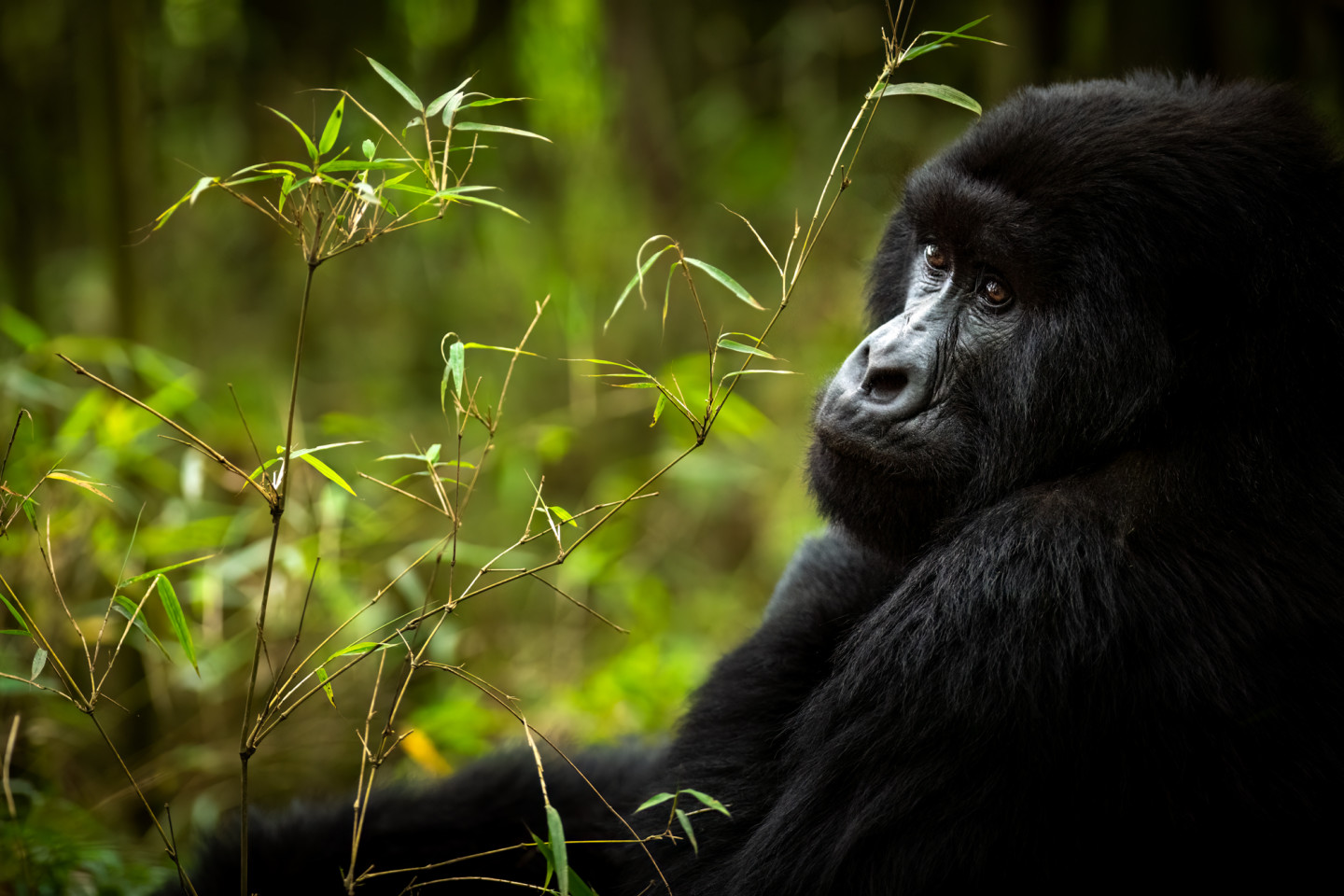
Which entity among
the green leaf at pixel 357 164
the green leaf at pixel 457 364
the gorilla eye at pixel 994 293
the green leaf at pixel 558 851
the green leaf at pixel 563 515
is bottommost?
the green leaf at pixel 558 851

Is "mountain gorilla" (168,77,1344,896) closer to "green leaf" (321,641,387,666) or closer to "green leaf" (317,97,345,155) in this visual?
"green leaf" (321,641,387,666)

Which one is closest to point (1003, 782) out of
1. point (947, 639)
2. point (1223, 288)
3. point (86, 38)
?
point (947, 639)

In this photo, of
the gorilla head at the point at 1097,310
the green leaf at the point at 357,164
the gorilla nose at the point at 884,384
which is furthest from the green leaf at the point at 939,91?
the green leaf at the point at 357,164

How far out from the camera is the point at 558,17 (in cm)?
594

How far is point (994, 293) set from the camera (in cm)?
203

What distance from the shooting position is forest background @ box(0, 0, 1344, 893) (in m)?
3.30

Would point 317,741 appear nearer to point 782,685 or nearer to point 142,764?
point 142,764

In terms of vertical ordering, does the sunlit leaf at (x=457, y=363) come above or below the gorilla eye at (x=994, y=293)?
below

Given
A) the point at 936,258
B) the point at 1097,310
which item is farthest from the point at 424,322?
the point at 1097,310

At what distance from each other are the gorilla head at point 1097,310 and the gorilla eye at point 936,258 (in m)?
0.01

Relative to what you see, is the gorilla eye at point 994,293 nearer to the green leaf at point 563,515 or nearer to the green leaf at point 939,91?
the green leaf at point 939,91

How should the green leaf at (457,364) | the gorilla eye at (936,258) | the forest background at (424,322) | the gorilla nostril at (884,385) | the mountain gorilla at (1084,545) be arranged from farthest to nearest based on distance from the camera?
the forest background at (424,322), the gorilla eye at (936,258), the gorilla nostril at (884,385), the green leaf at (457,364), the mountain gorilla at (1084,545)

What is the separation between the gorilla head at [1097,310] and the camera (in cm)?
175

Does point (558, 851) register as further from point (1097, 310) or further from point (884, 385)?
point (1097, 310)
